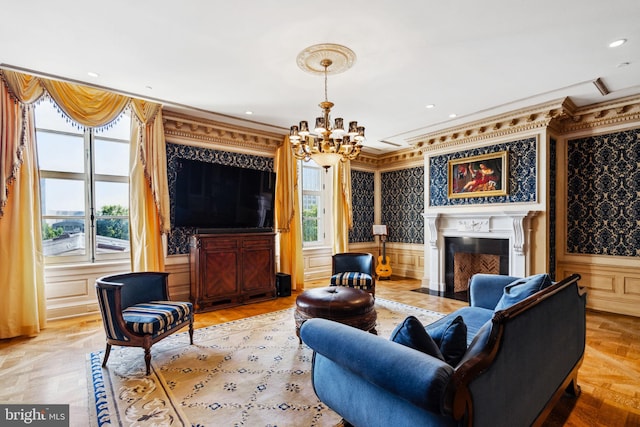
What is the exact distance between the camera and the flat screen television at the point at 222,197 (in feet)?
15.6

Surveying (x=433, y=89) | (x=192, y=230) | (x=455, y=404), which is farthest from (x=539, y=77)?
(x=192, y=230)

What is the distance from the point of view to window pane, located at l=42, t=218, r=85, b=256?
4.10m

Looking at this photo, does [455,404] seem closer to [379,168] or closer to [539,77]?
[539,77]

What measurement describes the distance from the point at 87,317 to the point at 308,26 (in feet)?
14.4

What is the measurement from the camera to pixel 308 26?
2602mm

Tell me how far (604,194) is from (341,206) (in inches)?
165

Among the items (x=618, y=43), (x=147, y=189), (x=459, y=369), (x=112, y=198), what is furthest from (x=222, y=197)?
(x=618, y=43)

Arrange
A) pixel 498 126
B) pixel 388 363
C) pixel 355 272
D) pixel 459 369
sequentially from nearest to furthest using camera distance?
pixel 459 369 < pixel 388 363 < pixel 355 272 < pixel 498 126

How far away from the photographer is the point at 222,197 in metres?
5.07

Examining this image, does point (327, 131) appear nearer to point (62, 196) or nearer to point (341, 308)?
point (341, 308)

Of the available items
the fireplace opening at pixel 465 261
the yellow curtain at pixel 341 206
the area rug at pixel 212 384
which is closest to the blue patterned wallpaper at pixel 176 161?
the area rug at pixel 212 384

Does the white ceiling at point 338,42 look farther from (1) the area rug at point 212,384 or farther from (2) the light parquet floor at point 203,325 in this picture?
(1) the area rug at point 212,384

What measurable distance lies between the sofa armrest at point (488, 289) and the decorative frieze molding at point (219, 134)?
4076 mm

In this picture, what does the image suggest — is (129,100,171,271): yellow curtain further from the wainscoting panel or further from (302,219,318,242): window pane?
the wainscoting panel
